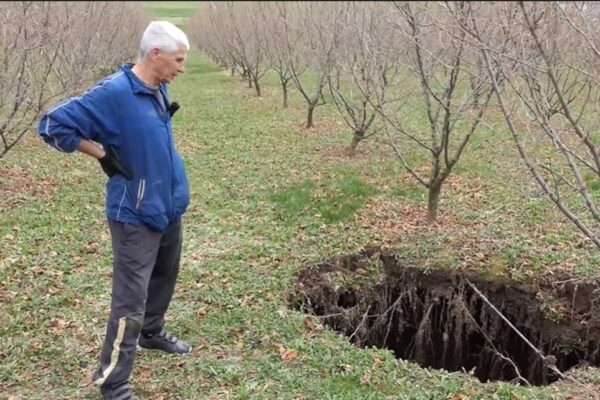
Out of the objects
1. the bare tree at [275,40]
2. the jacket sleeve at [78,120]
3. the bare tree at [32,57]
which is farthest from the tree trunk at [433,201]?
the bare tree at [275,40]

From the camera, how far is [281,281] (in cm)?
560

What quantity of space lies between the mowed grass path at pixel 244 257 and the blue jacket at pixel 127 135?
1.29 meters

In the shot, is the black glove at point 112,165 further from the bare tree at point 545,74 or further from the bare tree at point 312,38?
the bare tree at point 312,38

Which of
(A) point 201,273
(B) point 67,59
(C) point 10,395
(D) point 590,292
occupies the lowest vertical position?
(C) point 10,395

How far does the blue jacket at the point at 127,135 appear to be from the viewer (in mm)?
3291

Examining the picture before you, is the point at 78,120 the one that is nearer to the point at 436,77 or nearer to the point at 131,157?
the point at 131,157

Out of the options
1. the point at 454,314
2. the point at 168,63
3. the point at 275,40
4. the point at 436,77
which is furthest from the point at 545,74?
the point at 275,40

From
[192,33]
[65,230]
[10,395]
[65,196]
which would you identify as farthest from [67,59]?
[192,33]

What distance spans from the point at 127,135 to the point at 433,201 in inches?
172

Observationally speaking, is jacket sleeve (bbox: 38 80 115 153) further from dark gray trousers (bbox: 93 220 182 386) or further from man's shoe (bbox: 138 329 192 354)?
man's shoe (bbox: 138 329 192 354)

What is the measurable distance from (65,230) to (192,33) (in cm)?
3972

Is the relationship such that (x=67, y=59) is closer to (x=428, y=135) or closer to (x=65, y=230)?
(x=65, y=230)

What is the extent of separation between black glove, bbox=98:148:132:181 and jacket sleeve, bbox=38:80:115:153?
3.8 inches

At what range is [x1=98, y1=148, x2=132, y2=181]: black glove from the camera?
11.2 feet
